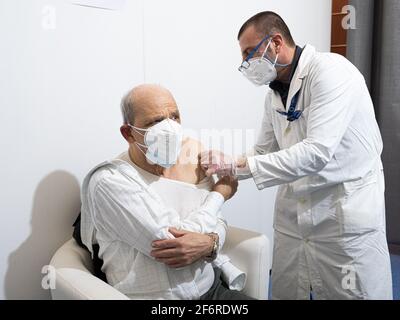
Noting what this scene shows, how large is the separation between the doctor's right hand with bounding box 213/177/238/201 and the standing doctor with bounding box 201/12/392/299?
0.11ft

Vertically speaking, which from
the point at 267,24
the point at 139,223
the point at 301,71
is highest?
the point at 267,24

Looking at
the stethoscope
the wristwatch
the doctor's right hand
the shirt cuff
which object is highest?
the stethoscope

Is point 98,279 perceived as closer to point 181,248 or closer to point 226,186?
point 181,248

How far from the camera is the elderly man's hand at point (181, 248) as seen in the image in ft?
4.03

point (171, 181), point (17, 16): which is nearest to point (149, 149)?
point (171, 181)

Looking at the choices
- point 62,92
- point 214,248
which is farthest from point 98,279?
point 62,92

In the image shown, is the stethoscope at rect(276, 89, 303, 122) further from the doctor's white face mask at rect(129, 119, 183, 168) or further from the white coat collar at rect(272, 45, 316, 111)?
the doctor's white face mask at rect(129, 119, 183, 168)

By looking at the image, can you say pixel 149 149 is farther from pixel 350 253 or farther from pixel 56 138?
pixel 350 253

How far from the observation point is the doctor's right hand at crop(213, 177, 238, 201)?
146cm

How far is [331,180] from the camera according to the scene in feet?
5.14

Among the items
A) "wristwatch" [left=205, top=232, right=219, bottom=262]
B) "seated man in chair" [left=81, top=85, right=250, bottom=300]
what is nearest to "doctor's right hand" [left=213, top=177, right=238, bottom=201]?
"seated man in chair" [left=81, top=85, right=250, bottom=300]

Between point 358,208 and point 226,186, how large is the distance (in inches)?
21.1

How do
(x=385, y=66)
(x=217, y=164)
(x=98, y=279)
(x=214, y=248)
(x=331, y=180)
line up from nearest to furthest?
(x=98, y=279) → (x=214, y=248) → (x=217, y=164) → (x=331, y=180) → (x=385, y=66)

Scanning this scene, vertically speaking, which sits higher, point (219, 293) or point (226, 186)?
point (226, 186)
